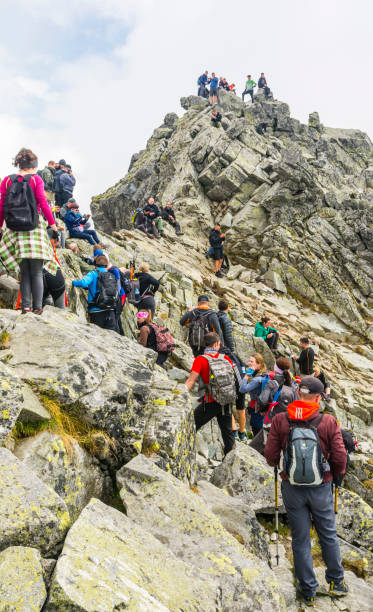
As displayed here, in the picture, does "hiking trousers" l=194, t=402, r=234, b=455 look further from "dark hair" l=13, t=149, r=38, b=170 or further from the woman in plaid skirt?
"dark hair" l=13, t=149, r=38, b=170

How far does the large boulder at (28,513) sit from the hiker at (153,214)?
26.7m

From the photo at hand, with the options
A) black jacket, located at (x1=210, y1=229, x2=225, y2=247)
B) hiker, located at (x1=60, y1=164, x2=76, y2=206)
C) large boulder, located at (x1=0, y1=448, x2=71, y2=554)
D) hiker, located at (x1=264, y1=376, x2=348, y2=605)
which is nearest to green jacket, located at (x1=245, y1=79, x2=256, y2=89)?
black jacket, located at (x1=210, y1=229, x2=225, y2=247)

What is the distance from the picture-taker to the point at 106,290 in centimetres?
1132

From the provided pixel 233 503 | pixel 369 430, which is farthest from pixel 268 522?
pixel 369 430

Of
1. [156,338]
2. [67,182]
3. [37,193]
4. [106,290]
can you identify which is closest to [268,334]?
[156,338]

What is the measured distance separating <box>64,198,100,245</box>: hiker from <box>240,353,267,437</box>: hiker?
492 inches

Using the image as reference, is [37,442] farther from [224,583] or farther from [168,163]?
[168,163]

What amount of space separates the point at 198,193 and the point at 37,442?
36.8 meters

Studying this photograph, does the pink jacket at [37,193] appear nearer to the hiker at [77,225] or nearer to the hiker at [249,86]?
the hiker at [77,225]

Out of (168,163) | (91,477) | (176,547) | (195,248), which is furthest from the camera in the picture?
(168,163)

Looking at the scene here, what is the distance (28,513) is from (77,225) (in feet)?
60.0

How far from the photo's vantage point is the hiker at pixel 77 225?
20125 mm

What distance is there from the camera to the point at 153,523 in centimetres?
543

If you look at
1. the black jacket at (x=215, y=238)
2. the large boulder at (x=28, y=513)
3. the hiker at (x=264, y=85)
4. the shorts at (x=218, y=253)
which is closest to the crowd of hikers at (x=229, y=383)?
the large boulder at (x=28, y=513)
